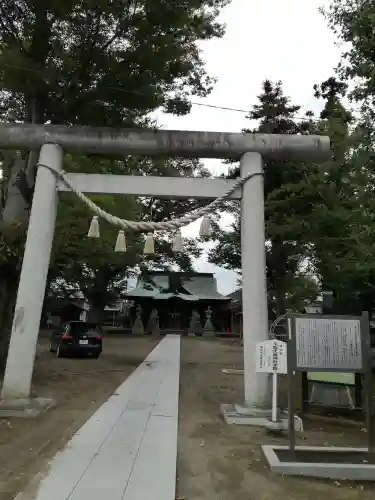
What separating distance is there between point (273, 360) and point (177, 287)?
3377cm

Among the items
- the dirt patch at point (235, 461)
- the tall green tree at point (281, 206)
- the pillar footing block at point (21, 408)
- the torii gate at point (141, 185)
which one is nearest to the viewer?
the dirt patch at point (235, 461)

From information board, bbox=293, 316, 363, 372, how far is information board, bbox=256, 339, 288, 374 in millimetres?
1074

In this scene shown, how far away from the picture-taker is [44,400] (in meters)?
8.05

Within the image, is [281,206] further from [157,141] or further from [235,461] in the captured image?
[235,461]

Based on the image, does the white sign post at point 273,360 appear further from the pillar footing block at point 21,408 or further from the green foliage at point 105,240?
the green foliage at point 105,240

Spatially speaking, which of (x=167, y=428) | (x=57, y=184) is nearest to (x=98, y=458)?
(x=167, y=428)

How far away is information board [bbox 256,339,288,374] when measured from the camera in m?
6.75

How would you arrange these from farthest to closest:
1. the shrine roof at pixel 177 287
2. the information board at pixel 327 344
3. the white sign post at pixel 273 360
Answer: the shrine roof at pixel 177 287 → the white sign post at pixel 273 360 → the information board at pixel 327 344

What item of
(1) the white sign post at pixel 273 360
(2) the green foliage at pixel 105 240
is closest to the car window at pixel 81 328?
(2) the green foliage at pixel 105 240

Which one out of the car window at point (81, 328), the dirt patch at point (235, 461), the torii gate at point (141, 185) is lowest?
the dirt patch at point (235, 461)

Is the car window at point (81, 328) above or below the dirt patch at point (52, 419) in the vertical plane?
above

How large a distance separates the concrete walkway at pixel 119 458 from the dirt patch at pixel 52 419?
0.64 ft

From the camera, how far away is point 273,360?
6.79m

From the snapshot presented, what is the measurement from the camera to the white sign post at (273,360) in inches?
266
